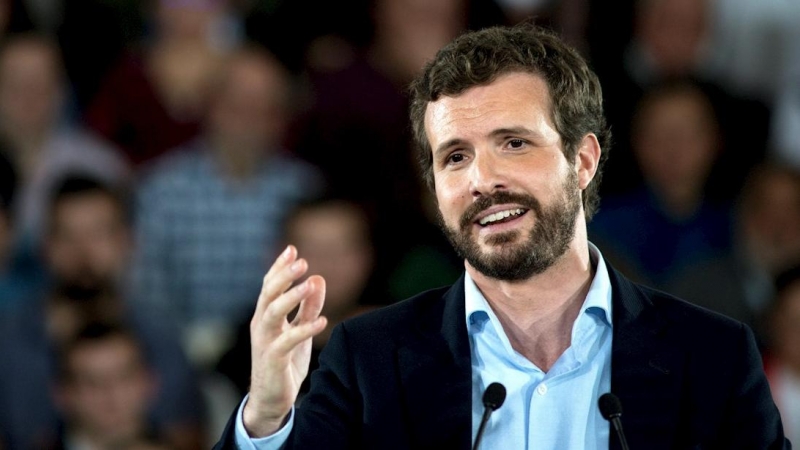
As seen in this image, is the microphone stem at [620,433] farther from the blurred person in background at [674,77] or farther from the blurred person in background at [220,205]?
the blurred person in background at [674,77]

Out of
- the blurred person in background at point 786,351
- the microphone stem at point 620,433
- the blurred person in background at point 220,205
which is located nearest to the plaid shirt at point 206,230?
the blurred person in background at point 220,205

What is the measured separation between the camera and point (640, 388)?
83.4 inches

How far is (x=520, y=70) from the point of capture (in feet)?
7.36

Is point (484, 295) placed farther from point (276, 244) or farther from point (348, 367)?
point (276, 244)

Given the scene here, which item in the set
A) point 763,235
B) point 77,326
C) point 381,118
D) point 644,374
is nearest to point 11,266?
point 77,326

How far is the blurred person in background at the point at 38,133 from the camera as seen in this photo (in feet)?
17.3

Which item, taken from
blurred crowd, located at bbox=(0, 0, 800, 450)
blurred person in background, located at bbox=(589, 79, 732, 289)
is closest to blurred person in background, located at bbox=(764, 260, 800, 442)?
blurred crowd, located at bbox=(0, 0, 800, 450)

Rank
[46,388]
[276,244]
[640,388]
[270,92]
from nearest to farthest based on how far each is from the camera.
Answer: [640,388] < [46,388] < [276,244] < [270,92]

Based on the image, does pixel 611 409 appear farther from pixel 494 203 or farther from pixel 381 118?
pixel 381 118

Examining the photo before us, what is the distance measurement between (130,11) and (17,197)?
114cm

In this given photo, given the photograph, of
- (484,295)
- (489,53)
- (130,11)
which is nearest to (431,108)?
(489,53)

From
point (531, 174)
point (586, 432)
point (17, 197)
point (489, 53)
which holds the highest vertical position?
point (489, 53)

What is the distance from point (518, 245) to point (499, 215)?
6cm

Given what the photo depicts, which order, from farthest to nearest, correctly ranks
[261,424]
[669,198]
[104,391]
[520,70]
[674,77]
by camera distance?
[674,77], [669,198], [104,391], [520,70], [261,424]
